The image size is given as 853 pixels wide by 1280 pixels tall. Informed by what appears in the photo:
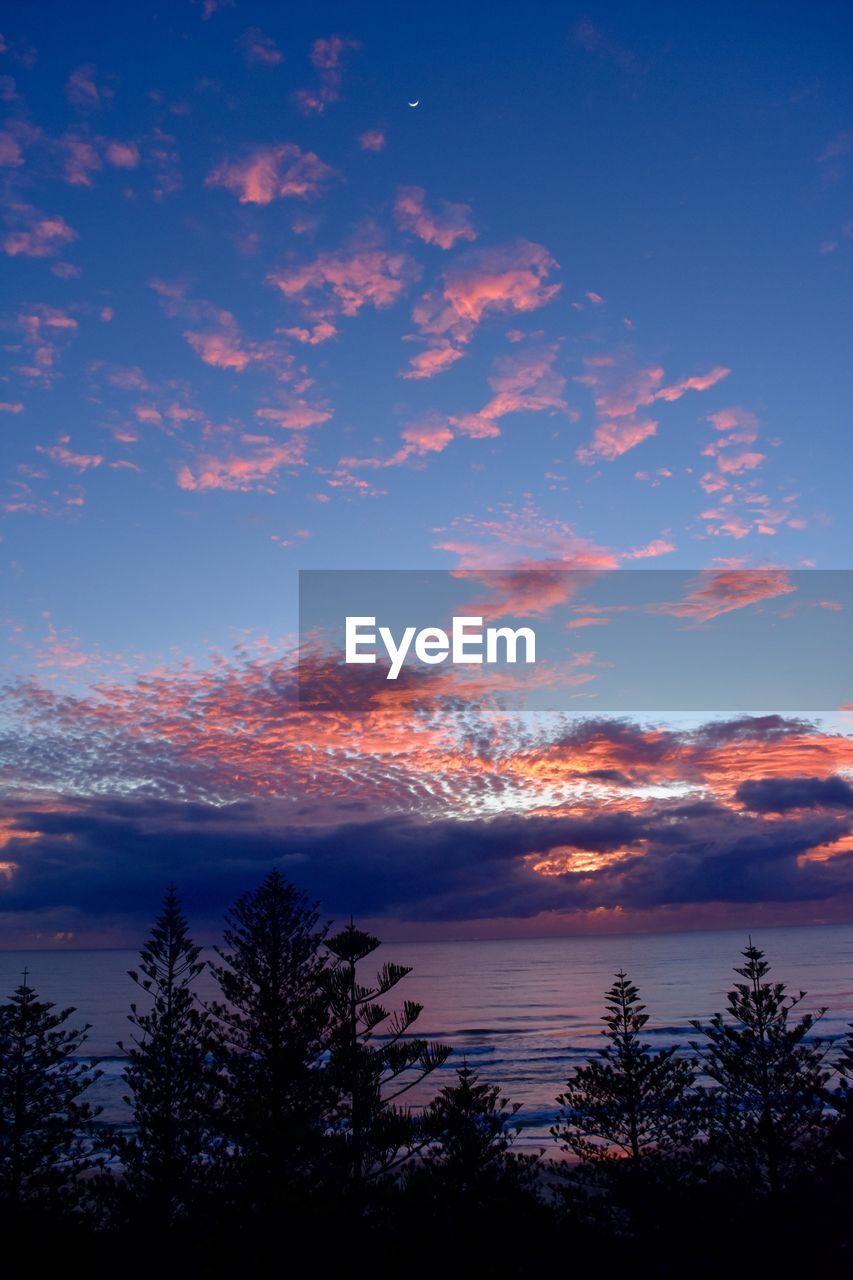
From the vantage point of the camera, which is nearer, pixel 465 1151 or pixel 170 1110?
pixel 465 1151

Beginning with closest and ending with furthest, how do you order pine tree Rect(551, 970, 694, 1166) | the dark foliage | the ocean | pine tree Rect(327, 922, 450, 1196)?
the dark foliage → pine tree Rect(327, 922, 450, 1196) → pine tree Rect(551, 970, 694, 1166) → the ocean

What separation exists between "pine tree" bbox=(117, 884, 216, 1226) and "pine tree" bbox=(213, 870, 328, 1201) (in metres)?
0.81

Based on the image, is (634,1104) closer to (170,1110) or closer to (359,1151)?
(359,1151)

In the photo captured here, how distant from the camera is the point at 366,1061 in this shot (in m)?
17.5

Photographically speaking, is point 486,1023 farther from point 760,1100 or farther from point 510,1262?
point 510,1262

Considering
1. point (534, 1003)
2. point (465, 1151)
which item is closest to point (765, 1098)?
point (465, 1151)

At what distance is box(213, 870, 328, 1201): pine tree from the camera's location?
1766 cm

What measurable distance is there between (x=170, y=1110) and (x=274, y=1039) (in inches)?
128

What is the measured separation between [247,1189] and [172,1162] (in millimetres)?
3496

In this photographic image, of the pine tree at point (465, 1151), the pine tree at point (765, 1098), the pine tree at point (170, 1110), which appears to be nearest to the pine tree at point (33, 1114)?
the pine tree at point (170, 1110)

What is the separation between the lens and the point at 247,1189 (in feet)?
58.2

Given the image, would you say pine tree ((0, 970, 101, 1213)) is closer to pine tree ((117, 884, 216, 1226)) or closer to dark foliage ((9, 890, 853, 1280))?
dark foliage ((9, 890, 853, 1280))

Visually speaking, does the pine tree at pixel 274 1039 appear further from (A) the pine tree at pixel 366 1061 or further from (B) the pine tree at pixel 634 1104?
(B) the pine tree at pixel 634 1104

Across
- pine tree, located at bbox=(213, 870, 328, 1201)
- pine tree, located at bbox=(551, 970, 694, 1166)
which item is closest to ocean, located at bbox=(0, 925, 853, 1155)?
pine tree, located at bbox=(551, 970, 694, 1166)
